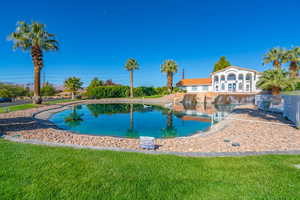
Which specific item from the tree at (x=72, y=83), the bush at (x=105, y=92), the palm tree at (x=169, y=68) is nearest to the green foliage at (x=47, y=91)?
the bush at (x=105, y=92)

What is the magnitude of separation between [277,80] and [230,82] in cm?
1922

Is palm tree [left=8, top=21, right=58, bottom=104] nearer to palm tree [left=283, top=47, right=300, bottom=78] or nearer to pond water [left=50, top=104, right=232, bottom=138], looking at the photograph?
pond water [left=50, top=104, right=232, bottom=138]

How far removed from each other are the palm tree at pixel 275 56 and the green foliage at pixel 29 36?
3490 cm

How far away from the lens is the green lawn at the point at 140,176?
295 centimetres

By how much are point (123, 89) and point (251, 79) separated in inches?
1271

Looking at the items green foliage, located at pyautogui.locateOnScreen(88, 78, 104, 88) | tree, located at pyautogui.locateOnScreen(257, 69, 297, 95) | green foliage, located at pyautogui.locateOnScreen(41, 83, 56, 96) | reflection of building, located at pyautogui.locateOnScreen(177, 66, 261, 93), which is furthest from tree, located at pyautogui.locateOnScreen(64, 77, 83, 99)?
tree, located at pyautogui.locateOnScreen(257, 69, 297, 95)

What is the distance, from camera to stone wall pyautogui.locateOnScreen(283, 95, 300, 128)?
1002cm

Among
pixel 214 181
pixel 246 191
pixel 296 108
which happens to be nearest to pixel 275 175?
pixel 246 191

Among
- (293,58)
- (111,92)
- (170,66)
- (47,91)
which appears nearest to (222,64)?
(170,66)

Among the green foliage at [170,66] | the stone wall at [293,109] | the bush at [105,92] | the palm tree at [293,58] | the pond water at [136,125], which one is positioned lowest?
the pond water at [136,125]

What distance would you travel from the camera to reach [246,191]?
308cm

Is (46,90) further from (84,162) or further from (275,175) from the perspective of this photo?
(275,175)

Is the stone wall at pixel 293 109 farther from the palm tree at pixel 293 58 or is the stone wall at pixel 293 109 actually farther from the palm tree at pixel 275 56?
the palm tree at pixel 275 56

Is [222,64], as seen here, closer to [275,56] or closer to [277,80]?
[275,56]
